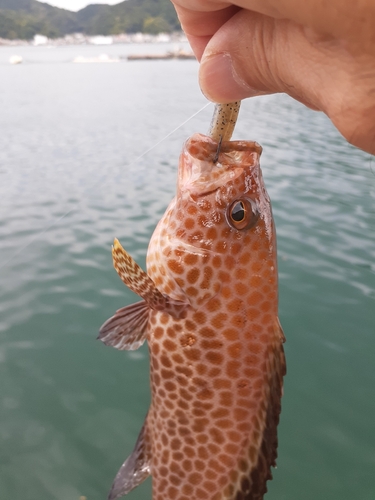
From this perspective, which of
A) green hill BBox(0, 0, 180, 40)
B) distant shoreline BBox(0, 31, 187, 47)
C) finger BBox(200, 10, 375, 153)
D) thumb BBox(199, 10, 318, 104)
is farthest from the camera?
distant shoreline BBox(0, 31, 187, 47)

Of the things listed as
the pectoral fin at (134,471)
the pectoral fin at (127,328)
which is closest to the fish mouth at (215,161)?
the pectoral fin at (127,328)

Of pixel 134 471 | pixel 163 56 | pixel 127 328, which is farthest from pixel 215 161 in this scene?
pixel 163 56

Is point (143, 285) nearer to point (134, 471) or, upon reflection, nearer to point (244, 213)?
point (244, 213)

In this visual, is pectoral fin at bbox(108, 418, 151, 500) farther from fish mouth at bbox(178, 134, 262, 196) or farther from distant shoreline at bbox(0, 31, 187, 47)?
distant shoreline at bbox(0, 31, 187, 47)

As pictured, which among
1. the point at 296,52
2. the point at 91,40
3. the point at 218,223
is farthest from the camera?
the point at 91,40

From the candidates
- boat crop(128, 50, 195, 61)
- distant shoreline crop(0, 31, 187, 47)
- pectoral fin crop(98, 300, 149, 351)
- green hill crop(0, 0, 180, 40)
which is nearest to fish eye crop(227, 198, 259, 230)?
pectoral fin crop(98, 300, 149, 351)

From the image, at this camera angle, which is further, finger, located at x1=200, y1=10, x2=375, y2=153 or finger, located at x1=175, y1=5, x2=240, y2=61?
finger, located at x1=175, y1=5, x2=240, y2=61

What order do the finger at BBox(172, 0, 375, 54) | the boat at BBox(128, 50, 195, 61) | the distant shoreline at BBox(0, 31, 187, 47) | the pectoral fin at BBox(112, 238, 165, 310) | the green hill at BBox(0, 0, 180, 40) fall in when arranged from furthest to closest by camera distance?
the distant shoreline at BBox(0, 31, 187, 47) < the green hill at BBox(0, 0, 180, 40) < the boat at BBox(128, 50, 195, 61) < the pectoral fin at BBox(112, 238, 165, 310) < the finger at BBox(172, 0, 375, 54)

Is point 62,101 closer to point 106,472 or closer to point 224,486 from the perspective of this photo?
point 106,472

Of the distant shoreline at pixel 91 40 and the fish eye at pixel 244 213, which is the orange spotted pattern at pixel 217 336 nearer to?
the fish eye at pixel 244 213
